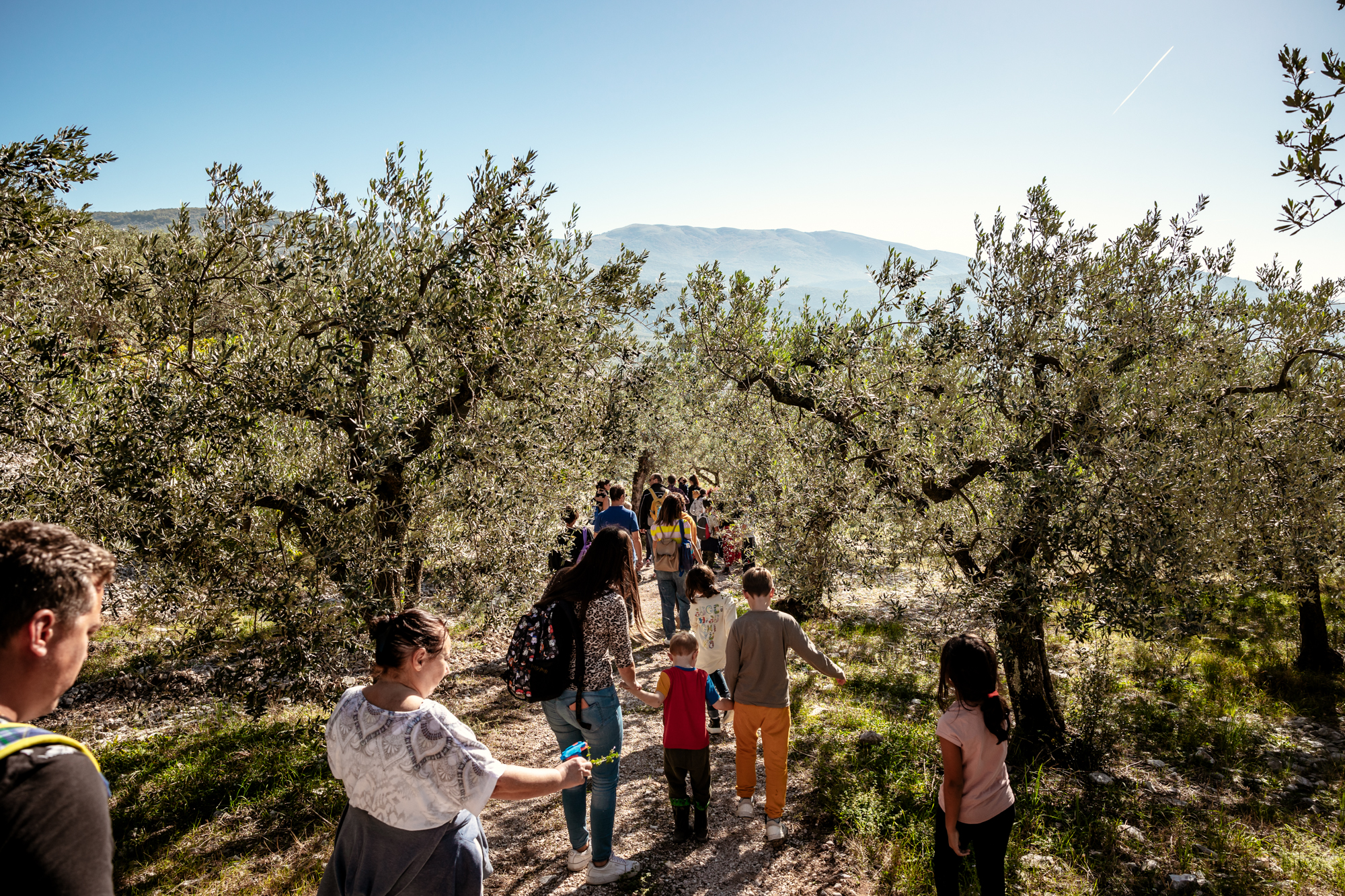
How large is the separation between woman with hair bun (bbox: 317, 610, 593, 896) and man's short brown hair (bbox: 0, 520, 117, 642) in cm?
123

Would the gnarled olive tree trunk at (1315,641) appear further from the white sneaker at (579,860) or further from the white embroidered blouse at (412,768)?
the white embroidered blouse at (412,768)

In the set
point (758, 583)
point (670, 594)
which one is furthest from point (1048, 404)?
point (670, 594)

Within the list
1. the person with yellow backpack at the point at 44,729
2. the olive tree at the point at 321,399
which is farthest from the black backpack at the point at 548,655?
the person with yellow backpack at the point at 44,729

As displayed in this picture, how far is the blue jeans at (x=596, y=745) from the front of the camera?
4.95 m

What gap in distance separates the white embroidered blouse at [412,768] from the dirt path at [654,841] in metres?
3.15

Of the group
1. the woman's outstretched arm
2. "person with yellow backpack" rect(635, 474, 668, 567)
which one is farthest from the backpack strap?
"person with yellow backpack" rect(635, 474, 668, 567)

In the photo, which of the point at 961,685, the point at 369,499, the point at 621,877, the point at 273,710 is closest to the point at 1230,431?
the point at 961,685

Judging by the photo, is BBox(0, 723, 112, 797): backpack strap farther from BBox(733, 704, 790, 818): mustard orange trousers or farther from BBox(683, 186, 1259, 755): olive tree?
BBox(683, 186, 1259, 755): olive tree

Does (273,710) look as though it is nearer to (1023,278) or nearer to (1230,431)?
(1023,278)

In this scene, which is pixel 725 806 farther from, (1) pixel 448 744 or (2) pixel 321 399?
(2) pixel 321 399

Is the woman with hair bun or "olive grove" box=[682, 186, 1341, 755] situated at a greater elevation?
"olive grove" box=[682, 186, 1341, 755]

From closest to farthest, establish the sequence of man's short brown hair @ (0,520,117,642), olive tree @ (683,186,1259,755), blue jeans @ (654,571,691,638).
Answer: man's short brown hair @ (0,520,117,642) < olive tree @ (683,186,1259,755) < blue jeans @ (654,571,691,638)

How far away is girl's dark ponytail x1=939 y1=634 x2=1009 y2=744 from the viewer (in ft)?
13.7

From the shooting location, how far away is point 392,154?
7520mm
